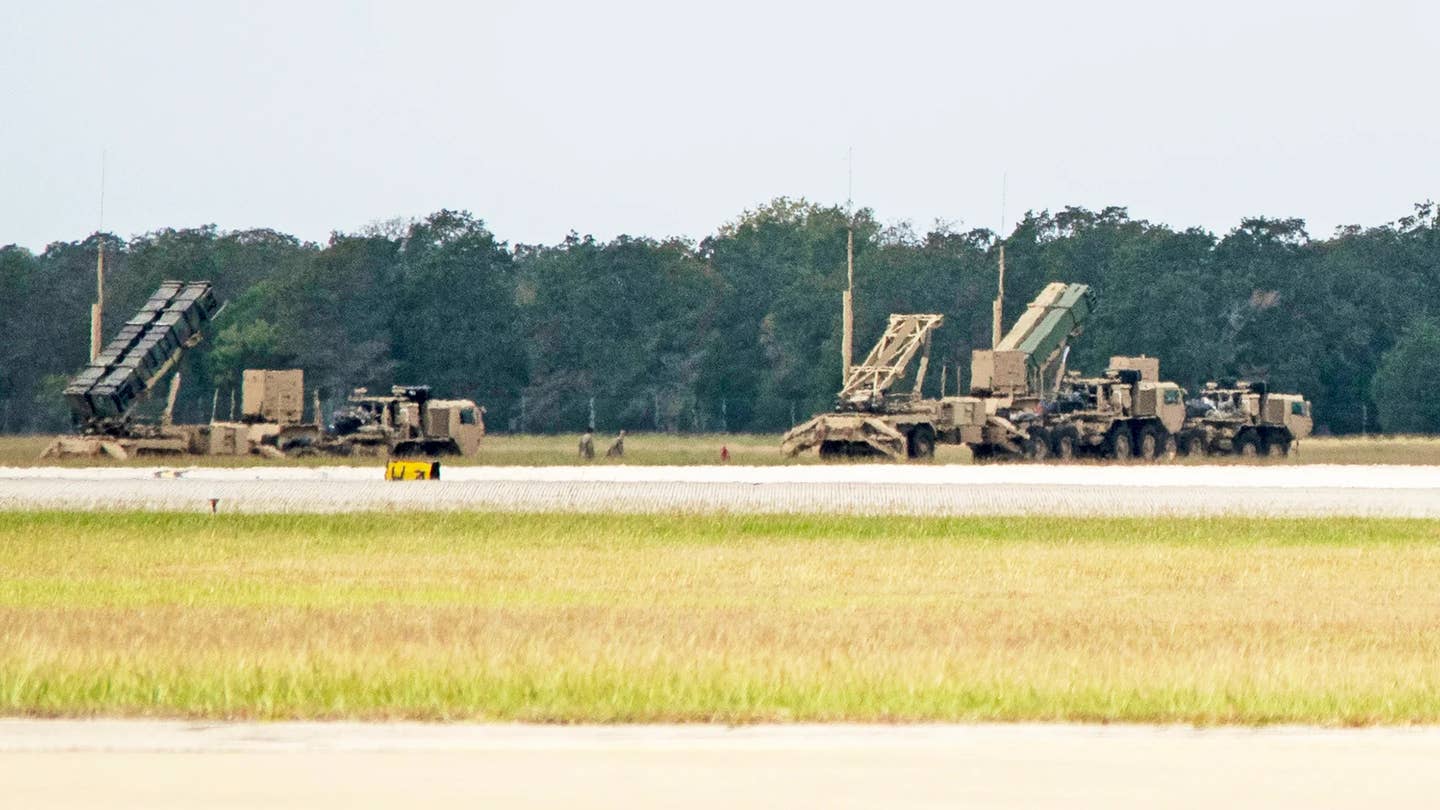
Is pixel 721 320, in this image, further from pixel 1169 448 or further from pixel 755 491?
pixel 755 491

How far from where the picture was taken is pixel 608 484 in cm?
5284

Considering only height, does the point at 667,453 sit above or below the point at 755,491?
above

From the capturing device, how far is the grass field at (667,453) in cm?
6977

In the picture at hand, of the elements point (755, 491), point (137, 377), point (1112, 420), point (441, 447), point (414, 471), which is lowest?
point (755, 491)

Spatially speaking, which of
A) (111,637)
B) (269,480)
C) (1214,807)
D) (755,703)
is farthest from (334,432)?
(1214,807)

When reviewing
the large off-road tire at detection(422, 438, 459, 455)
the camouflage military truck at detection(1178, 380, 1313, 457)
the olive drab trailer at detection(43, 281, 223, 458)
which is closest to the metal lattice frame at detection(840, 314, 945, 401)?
the camouflage military truck at detection(1178, 380, 1313, 457)

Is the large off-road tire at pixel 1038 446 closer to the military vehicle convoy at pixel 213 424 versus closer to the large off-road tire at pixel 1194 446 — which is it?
the large off-road tire at pixel 1194 446

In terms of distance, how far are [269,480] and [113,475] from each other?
274 inches

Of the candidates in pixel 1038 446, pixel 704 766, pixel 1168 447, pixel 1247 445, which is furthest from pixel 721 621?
pixel 1247 445

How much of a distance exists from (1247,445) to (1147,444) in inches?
262

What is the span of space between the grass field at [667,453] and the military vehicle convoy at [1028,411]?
121 centimetres

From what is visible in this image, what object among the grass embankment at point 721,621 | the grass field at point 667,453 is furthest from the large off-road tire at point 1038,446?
the grass embankment at point 721,621

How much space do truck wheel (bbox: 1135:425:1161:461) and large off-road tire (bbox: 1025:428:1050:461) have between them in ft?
10.5

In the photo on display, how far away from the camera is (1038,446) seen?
244ft
